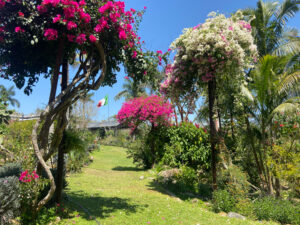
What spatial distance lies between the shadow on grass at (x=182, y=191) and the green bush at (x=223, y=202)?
4.74 ft

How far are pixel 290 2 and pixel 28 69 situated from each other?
13048 mm

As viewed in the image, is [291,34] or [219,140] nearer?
[219,140]

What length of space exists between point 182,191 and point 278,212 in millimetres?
3370

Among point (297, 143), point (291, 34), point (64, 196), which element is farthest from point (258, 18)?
point (64, 196)

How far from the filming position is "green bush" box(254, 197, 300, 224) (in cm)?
646

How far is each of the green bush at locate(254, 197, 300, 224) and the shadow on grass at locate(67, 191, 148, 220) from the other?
340 cm

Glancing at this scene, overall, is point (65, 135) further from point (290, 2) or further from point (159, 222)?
point (290, 2)

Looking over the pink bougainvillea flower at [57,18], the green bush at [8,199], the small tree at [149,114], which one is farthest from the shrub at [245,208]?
the pink bougainvillea flower at [57,18]

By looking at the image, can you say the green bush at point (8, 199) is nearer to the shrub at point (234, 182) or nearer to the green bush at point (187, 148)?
the shrub at point (234, 182)

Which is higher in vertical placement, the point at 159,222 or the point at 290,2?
the point at 290,2

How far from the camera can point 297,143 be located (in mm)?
9094

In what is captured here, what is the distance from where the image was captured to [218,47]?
660 centimetres

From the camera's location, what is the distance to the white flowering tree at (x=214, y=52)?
6.67 meters

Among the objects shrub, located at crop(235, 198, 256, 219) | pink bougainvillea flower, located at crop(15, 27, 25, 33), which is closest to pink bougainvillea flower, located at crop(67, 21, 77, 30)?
pink bougainvillea flower, located at crop(15, 27, 25, 33)
